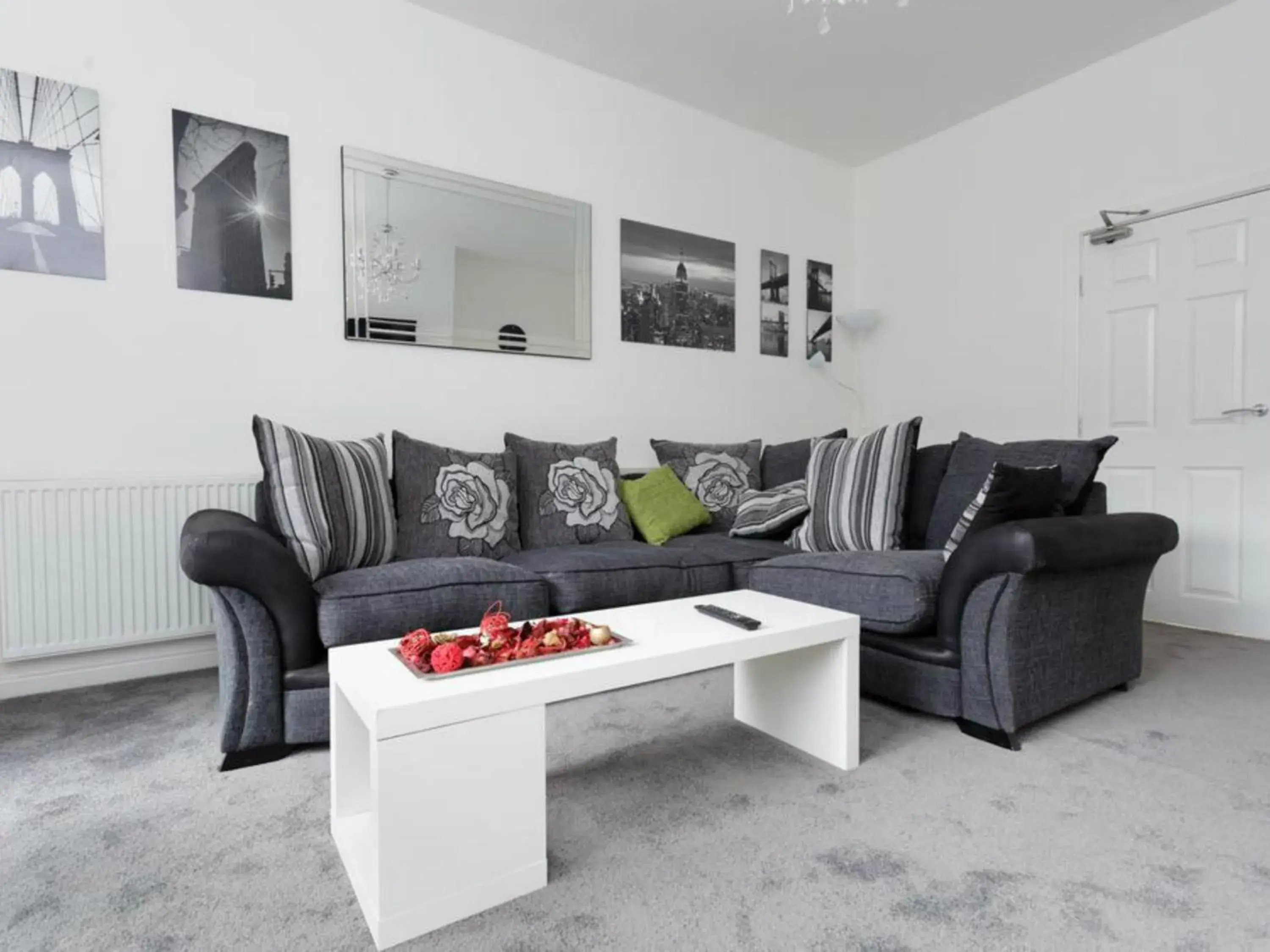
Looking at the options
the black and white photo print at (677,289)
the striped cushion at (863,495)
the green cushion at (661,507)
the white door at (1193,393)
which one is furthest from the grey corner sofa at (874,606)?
the black and white photo print at (677,289)

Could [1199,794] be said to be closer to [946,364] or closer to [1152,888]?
[1152,888]

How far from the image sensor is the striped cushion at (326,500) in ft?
6.73

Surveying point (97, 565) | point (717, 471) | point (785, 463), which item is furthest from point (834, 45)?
point (97, 565)

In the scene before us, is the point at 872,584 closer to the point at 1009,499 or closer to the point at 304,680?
the point at 1009,499

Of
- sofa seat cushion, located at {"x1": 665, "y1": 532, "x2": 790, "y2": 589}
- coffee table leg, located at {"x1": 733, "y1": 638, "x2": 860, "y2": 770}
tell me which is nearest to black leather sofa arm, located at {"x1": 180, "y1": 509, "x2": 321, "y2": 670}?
coffee table leg, located at {"x1": 733, "y1": 638, "x2": 860, "y2": 770}

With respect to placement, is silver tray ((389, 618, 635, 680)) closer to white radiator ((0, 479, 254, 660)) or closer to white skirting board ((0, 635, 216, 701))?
white radiator ((0, 479, 254, 660))

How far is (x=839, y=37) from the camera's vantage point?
10.5 ft

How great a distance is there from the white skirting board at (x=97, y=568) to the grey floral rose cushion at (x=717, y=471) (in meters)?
1.87

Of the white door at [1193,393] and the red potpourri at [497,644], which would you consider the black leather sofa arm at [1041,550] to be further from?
the white door at [1193,393]

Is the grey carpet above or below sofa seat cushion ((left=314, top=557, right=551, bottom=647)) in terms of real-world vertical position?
below

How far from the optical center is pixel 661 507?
3.01 m

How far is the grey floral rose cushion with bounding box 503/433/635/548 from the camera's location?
2779mm

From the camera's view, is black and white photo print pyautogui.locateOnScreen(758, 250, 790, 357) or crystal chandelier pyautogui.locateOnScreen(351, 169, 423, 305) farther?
A: black and white photo print pyautogui.locateOnScreen(758, 250, 790, 357)

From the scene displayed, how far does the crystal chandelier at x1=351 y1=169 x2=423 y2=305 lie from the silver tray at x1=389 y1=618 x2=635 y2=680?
1944 millimetres
